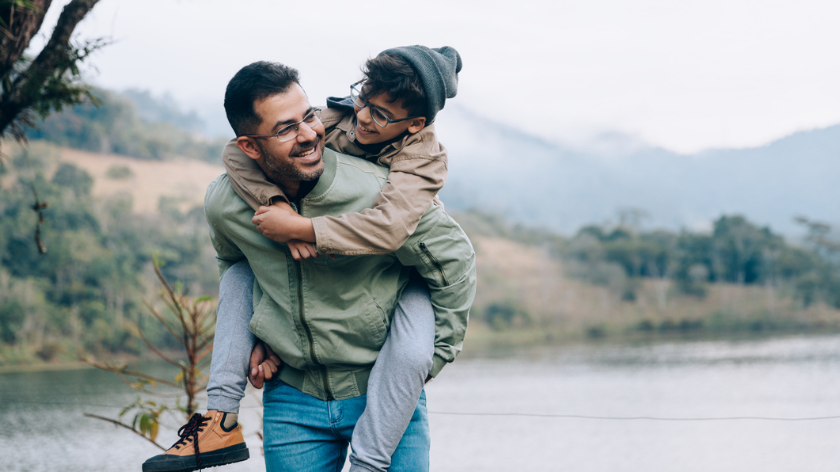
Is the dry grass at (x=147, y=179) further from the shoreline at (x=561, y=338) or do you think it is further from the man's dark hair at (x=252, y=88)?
the man's dark hair at (x=252, y=88)

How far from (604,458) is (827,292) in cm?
4457

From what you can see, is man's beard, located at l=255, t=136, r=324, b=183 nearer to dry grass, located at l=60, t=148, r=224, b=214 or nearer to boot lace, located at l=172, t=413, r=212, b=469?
boot lace, located at l=172, t=413, r=212, b=469

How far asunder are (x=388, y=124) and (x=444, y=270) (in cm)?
35

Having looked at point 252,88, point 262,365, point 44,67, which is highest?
point 44,67

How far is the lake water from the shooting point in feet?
42.7

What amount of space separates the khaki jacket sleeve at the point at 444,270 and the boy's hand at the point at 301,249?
164 mm

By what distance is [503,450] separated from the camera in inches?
628

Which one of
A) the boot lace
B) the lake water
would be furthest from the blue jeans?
the lake water

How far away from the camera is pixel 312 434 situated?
1.29 metres

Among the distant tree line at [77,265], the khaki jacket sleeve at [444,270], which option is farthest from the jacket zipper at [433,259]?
the distant tree line at [77,265]

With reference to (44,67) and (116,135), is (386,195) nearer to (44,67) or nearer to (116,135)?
(44,67)

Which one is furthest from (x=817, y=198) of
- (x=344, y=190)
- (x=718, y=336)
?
(x=344, y=190)

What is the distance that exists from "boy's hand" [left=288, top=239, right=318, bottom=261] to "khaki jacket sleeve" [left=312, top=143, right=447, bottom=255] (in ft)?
0.08

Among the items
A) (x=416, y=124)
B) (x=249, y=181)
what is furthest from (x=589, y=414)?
(x=249, y=181)
